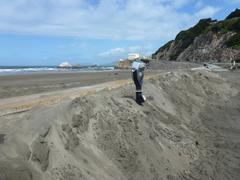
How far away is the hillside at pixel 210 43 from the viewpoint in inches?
2992

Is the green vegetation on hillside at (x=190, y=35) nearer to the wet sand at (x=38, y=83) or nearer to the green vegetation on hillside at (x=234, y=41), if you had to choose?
the green vegetation on hillside at (x=234, y=41)

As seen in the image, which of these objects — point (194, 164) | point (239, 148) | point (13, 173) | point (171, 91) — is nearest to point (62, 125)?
point (13, 173)

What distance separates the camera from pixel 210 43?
86.2 meters

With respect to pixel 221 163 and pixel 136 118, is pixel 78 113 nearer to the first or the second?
pixel 136 118

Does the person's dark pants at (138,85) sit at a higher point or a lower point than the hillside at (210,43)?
higher

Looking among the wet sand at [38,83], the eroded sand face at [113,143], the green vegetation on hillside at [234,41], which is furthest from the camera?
the green vegetation on hillside at [234,41]

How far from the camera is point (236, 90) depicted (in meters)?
29.7

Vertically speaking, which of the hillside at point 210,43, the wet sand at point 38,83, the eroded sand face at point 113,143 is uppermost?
the eroded sand face at point 113,143

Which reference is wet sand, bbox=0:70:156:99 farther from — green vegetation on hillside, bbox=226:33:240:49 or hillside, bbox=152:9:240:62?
green vegetation on hillside, bbox=226:33:240:49

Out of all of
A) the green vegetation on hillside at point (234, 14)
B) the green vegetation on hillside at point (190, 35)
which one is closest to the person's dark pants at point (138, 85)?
the green vegetation on hillside at point (234, 14)

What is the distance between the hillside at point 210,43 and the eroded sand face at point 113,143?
179 feet

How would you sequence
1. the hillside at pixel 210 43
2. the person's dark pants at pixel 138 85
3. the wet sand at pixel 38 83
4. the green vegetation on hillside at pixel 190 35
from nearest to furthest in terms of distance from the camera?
the person's dark pants at pixel 138 85 < the wet sand at pixel 38 83 < the hillside at pixel 210 43 < the green vegetation on hillside at pixel 190 35

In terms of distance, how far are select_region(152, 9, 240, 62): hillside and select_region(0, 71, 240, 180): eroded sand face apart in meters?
54.6

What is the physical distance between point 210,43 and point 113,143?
78350 millimetres
